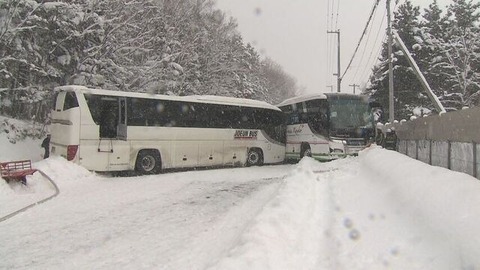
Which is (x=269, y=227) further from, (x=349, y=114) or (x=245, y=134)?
(x=349, y=114)

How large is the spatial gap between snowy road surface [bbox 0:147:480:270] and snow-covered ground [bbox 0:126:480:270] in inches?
0.8

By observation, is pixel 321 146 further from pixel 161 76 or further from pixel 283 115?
pixel 161 76

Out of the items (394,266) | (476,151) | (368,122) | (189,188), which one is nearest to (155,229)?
(394,266)

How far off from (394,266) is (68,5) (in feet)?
61.0

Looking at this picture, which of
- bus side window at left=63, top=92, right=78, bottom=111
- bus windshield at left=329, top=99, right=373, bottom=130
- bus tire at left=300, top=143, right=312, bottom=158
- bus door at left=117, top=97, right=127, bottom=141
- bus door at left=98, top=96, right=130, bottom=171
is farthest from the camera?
bus tire at left=300, top=143, right=312, bottom=158

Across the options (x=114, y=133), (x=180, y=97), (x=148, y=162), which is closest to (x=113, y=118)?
(x=114, y=133)

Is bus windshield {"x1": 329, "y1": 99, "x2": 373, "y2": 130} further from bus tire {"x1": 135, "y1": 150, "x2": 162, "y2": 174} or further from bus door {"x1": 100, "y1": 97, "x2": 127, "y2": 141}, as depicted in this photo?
bus door {"x1": 100, "y1": 97, "x2": 127, "y2": 141}

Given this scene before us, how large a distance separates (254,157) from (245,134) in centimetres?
135

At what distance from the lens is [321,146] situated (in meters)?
21.9

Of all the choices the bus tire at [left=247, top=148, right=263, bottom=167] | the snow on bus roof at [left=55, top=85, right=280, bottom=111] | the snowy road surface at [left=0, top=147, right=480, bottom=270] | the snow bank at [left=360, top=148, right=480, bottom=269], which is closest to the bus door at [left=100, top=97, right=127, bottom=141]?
the snow on bus roof at [left=55, top=85, right=280, bottom=111]

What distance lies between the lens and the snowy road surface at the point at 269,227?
5.25 metres

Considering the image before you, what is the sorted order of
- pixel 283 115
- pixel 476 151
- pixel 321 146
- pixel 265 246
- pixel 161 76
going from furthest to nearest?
pixel 161 76 < pixel 283 115 < pixel 321 146 < pixel 476 151 < pixel 265 246

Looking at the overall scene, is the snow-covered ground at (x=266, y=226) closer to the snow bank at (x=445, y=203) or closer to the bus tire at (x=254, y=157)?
the snow bank at (x=445, y=203)

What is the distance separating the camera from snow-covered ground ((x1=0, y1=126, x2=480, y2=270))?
5262mm
